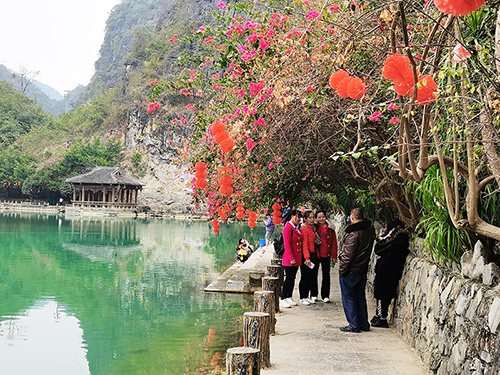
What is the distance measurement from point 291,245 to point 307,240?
0.26 m

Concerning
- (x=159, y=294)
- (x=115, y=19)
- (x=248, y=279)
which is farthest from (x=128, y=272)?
(x=115, y=19)

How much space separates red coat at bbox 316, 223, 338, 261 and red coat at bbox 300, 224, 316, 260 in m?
0.31

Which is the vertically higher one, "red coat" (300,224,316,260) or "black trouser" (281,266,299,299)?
"red coat" (300,224,316,260)

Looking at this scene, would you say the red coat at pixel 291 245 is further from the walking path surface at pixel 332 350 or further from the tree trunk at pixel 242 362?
the tree trunk at pixel 242 362

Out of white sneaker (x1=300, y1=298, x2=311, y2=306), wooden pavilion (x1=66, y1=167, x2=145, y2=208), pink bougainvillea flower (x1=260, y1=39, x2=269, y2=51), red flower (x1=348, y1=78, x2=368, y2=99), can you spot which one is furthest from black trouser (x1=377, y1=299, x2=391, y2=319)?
wooden pavilion (x1=66, y1=167, x2=145, y2=208)

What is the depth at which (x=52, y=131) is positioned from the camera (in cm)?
6619

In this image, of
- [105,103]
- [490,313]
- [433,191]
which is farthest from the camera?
[105,103]

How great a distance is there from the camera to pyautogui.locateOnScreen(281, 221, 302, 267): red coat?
24.7ft

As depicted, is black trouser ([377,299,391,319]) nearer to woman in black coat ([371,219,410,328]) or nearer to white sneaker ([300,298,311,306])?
woman in black coat ([371,219,410,328])

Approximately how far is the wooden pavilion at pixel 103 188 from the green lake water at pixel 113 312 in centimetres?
2583

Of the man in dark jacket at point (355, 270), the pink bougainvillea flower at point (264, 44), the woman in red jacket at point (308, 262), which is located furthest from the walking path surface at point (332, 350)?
the pink bougainvillea flower at point (264, 44)

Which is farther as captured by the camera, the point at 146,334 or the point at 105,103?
the point at 105,103

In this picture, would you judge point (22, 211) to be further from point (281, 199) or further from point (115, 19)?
point (115, 19)

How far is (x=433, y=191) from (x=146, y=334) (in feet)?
20.2
